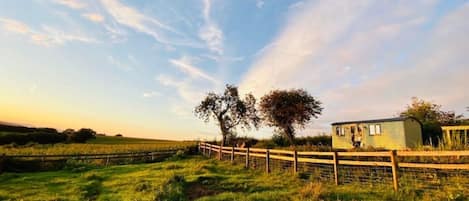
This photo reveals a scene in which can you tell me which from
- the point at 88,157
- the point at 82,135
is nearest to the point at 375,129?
the point at 88,157

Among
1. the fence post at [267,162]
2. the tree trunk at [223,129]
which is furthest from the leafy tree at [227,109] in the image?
the fence post at [267,162]

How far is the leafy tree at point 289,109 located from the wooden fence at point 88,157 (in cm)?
1366

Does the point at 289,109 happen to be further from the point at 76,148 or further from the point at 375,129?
the point at 76,148

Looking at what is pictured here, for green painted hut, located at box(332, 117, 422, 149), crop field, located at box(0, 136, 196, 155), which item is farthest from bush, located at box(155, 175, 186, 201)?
crop field, located at box(0, 136, 196, 155)

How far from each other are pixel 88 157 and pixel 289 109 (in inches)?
891

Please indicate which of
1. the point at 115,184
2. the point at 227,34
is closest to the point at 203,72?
the point at 227,34

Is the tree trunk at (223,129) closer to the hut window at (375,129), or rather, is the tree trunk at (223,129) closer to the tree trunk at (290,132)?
the tree trunk at (290,132)

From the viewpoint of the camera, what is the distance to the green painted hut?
26.2 meters

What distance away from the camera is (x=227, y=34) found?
56.8 feet

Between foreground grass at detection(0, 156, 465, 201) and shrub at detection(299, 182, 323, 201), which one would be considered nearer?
shrub at detection(299, 182, 323, 201)

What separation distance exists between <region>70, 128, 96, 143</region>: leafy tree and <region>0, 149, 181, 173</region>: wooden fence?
27.3 meters

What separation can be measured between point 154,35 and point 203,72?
568cm

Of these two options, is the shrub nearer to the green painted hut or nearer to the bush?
the bush

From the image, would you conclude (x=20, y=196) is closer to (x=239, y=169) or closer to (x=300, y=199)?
(x=239, y=169)
